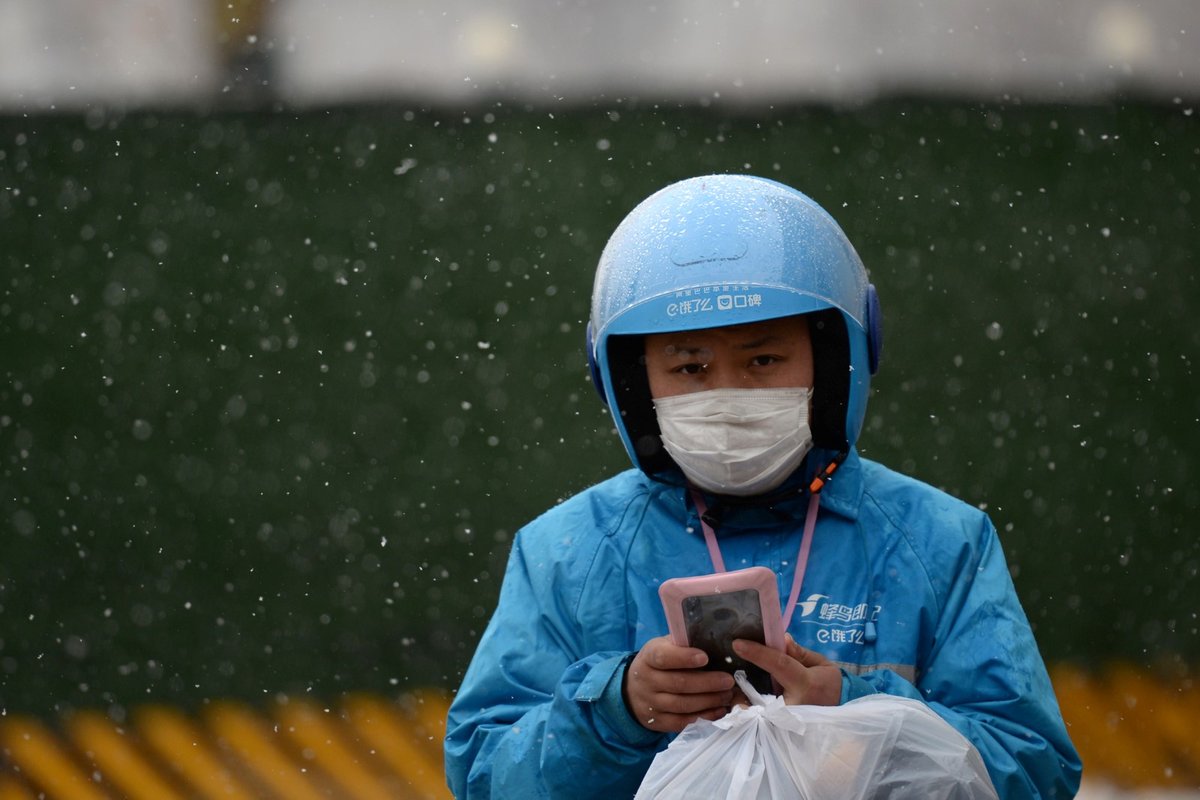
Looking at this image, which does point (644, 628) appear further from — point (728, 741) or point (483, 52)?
point (483, 52)

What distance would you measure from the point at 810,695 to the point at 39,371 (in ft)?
16.5

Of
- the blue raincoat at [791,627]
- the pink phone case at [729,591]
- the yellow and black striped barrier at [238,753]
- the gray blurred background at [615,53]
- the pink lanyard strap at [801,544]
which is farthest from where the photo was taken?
the gray blurred background at [615,53]

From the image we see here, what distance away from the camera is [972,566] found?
2305 millimetres

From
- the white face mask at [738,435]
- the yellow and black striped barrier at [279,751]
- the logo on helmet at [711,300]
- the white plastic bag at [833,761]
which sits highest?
the logo on helmet at [711,300]

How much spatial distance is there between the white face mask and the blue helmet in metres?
0.10

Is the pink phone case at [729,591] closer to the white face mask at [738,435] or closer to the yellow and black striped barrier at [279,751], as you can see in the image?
the white face mask at [738,435]

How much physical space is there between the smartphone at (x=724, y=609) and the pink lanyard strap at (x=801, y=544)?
0.25m

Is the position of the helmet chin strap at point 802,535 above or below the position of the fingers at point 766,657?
above

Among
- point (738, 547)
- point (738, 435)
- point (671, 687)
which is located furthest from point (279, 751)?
point (671, 687)

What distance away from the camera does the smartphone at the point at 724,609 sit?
1999 millimetres

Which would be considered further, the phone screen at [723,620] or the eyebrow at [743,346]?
the eyebrow at [743,346]

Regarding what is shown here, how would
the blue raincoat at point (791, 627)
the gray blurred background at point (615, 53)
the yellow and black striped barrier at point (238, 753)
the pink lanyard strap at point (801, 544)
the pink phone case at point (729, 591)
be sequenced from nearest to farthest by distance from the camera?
1. the pink phone case at point (729, 591)
2. the blue raincoat at point (791, 627)
3. the pink lanyard strap at point (801, 544)
4. the yellow and black striped barrier at point (238, 753)
5. the gray blurred background at point (615, 53)

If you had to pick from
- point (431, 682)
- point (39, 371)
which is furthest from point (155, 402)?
point (431, 682)

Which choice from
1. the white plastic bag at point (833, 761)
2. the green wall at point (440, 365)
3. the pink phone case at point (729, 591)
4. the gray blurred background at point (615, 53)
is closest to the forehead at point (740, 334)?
the pink phone case at point (729, 591)
